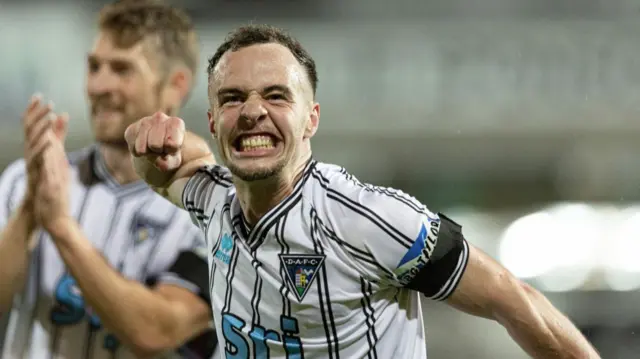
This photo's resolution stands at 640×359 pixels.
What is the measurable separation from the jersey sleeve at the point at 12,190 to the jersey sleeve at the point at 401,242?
1171mm

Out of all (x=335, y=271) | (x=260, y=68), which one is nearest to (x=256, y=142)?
(x=260, y=68)

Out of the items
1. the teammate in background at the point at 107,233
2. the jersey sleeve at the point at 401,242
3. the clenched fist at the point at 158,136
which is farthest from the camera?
the teammate in background at the point at 107,233

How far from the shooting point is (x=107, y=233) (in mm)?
2039

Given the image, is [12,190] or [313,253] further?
[12,190]

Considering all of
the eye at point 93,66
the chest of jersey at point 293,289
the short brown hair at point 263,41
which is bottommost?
the chest of jersey at point 293,289

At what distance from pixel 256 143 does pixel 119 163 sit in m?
1.03

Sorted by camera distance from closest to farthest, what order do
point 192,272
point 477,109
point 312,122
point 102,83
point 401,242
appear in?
point 401,242 < point 312,122 < point 192,272 < point 102,83 < point 477,109

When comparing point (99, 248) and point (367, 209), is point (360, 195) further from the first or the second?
point (99, 248)

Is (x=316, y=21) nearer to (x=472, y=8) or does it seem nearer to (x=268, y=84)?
(x=472, y=8)

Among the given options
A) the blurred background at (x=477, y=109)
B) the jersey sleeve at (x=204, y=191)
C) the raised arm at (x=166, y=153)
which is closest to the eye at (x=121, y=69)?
the blurred background at (x=477, y=109)

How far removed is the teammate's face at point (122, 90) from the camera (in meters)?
2.04

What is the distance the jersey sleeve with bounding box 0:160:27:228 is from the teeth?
1097 millimetres

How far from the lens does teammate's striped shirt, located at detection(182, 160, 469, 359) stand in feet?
3.61

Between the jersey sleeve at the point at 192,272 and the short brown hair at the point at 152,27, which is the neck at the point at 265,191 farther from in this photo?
the short brown hair at the point at 152,27
